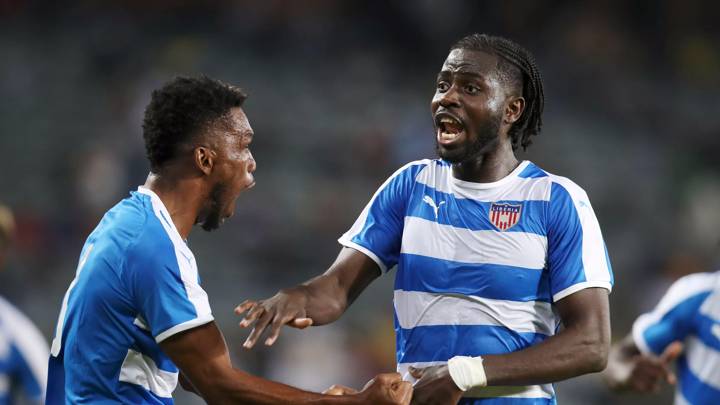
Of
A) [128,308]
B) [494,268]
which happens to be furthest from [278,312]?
[494,268]

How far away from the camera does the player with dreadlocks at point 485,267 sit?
11.8 feet

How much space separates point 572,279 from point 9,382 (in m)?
3.38

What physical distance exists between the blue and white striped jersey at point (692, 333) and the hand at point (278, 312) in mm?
1983

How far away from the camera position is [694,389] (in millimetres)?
4789

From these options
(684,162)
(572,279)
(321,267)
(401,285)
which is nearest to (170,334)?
(401,285)

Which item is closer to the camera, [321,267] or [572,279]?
[572,279]

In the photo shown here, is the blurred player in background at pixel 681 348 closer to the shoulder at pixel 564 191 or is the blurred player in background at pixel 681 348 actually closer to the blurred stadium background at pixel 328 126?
the shoulder at pixel 564 191

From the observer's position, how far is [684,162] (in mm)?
11555

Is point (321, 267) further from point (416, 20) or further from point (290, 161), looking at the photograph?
point (416, 20)

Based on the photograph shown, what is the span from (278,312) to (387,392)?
51 centimetres

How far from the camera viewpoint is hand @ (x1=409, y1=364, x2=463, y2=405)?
3.56m

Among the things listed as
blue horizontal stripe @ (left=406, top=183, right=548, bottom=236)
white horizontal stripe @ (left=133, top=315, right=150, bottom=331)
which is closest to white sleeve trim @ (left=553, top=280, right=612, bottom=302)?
blue horizontal stripe @ (left=406, top=183, right=548, bottom=236)

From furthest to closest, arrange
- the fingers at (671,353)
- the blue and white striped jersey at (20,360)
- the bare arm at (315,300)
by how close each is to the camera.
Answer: the blue and white striped jersey at (20,360) → the fingers at (671,353) → the bare arm at (315,300)

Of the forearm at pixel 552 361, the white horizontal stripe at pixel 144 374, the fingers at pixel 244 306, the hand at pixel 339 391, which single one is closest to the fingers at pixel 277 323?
the fingers at pixel 244 306
